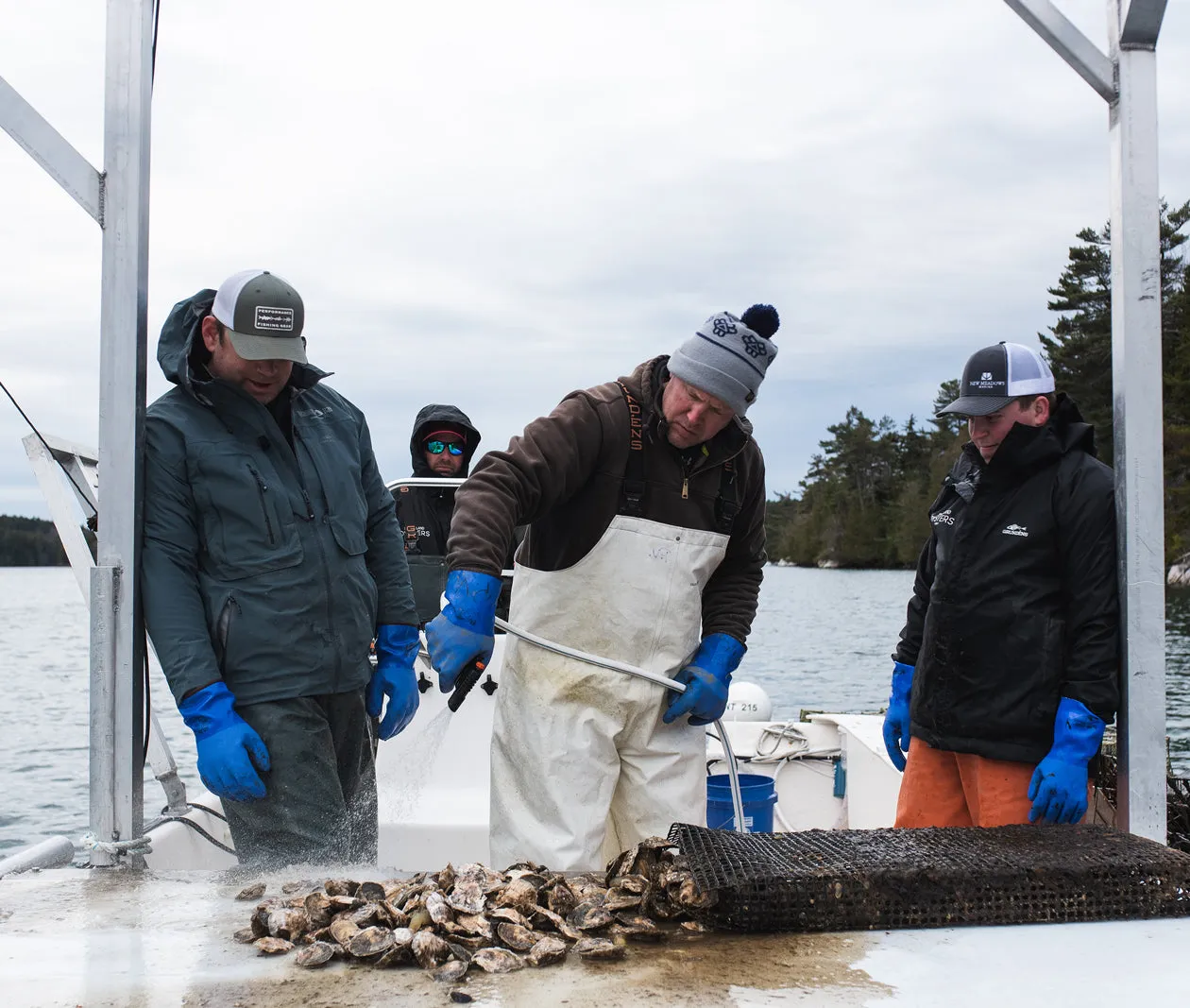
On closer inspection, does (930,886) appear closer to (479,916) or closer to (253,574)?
(479,916)

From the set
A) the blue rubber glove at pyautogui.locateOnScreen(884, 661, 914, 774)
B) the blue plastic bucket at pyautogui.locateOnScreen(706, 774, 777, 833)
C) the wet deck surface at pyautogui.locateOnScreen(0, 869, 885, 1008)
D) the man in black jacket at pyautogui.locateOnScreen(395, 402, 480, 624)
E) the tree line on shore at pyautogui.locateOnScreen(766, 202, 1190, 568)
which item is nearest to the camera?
the wet deck surface at pyautogui.locateOnScreen(0, 869, 885, 1008)

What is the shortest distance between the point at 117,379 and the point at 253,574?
23.9 inches

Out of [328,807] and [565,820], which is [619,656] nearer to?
[565,820]

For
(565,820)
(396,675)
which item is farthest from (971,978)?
(396,675)

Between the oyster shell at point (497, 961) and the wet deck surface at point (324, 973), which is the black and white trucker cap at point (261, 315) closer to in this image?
the wet deck surface at point (324, 973)

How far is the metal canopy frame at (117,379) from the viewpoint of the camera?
102 inches

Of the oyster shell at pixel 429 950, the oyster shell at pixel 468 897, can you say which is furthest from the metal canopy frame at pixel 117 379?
the oyster shell at pixel 429 950

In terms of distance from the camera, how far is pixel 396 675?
3.30 meters

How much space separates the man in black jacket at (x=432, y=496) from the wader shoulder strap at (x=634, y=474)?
217 centimetres

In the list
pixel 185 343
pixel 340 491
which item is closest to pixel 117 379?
pixel 185 343

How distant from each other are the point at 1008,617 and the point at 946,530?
41cm

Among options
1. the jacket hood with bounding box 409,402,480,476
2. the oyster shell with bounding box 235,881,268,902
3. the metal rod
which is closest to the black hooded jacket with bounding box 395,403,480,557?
the jacket hood with bounding box 409,402,480,476

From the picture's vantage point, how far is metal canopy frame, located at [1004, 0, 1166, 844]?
2814 mm

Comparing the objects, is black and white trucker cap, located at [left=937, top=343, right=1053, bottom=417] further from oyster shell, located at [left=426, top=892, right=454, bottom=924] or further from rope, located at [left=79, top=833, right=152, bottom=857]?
rope, located at [left=79, top=833, right=152, bottom=857]
